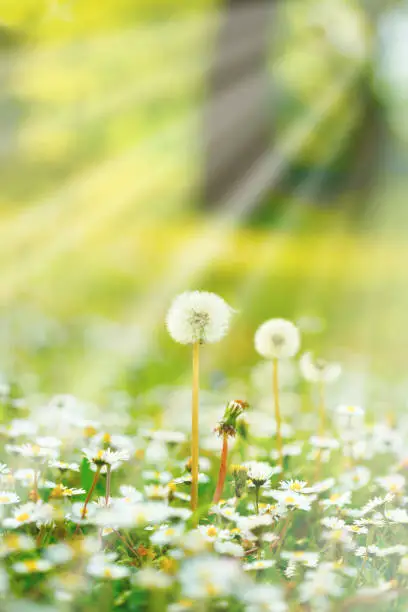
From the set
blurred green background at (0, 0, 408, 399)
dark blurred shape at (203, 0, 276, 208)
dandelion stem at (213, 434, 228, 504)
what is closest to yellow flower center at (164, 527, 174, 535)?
dandelion stem at (213, 434, 228, 504)

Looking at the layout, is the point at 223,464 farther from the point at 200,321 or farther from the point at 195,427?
the point at 200,321

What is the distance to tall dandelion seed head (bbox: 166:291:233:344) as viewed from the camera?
3.19 ft

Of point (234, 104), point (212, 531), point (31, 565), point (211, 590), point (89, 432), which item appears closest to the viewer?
point (211, 590)

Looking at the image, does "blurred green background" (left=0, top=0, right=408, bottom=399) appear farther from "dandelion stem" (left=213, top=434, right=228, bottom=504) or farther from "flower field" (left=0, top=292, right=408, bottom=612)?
"dandelion stem" (left=213, top=434, right=228, bottom=504)

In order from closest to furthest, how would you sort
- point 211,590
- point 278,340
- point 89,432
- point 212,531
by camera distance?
point 211,590 → point 212,531 → point 278,340 → point 89,432

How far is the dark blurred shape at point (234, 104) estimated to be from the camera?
448cm

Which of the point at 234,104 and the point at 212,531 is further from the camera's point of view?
the point at 234,104

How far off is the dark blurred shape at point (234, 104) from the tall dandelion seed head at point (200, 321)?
3.63 metres

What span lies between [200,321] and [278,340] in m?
0.21

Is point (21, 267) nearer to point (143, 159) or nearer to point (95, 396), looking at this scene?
point (95, 396)

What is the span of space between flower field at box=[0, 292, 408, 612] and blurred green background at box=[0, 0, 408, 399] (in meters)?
1.16

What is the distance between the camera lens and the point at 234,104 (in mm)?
4691

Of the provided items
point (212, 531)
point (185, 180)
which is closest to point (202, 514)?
point (212, 531)

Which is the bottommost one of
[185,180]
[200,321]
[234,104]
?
[200,321]
